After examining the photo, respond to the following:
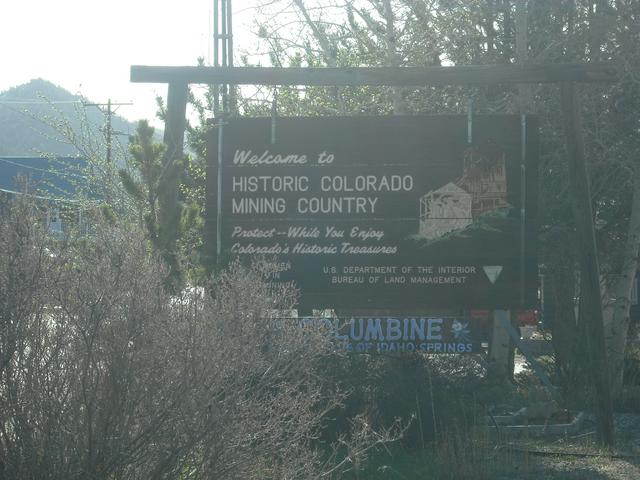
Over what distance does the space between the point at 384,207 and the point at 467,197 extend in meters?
0.81

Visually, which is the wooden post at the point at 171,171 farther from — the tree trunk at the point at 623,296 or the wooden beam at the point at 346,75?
the tree trunk at the point at 623,296

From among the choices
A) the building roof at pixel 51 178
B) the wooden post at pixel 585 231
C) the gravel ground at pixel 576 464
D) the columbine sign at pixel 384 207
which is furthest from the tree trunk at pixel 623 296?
the building roof at pixel 51 178

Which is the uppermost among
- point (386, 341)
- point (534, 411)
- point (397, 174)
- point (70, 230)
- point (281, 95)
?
point (281, 95)

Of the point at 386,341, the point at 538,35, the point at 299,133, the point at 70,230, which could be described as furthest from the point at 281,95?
the point at 70,230

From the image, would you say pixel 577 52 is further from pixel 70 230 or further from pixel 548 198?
pixel 70 230

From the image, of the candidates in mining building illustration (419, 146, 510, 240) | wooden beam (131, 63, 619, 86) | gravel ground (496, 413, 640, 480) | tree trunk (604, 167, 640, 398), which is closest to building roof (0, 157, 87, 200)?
wooden beam (131, 63, 619, 86)

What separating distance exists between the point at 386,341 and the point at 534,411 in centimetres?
198

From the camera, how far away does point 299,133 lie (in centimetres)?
928

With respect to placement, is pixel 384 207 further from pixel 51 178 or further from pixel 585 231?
pixel 51 178

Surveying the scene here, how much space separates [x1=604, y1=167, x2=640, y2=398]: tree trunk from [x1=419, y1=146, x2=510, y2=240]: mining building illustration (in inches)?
140

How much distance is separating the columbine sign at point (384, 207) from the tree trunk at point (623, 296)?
346 cm

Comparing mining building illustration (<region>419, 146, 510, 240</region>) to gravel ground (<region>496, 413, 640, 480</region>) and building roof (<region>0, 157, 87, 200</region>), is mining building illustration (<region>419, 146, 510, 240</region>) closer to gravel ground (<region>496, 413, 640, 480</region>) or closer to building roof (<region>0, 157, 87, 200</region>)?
gravel ground (<region>496, 413, 640, 480</region>)

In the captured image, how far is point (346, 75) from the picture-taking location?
917 centimetres

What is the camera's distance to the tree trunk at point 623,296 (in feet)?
39.9
